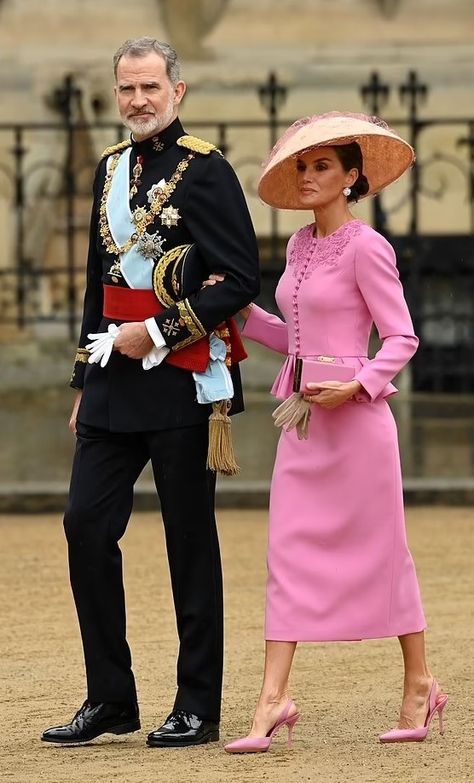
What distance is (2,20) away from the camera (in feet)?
56.7

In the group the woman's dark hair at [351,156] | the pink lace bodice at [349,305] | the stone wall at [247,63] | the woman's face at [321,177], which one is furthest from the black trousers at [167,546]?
the stone wall at [247,63]

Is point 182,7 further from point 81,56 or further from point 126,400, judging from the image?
point 126,400

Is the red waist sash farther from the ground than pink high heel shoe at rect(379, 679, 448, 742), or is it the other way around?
the red waist sash

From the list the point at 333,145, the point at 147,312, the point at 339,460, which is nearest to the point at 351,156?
the point at 333,145

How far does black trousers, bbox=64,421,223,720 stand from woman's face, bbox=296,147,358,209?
2.02ft

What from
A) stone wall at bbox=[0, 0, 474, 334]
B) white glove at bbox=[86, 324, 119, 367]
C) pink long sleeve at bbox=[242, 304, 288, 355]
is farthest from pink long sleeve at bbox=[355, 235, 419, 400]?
stone wall at bbox=[0, 0, 474, 334]

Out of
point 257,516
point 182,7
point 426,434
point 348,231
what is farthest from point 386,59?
point 348,231

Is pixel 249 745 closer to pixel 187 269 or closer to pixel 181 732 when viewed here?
pixel 181 732

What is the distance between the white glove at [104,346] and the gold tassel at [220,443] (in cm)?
29

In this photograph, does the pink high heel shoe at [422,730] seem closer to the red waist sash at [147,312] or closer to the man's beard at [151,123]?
the red waist sash at [147,312]

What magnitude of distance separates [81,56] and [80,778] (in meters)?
12.3

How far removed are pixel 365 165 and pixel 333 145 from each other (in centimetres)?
15

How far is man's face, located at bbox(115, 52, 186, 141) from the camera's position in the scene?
5.59m

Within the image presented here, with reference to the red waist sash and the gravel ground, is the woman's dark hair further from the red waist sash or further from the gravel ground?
the gravel ground
